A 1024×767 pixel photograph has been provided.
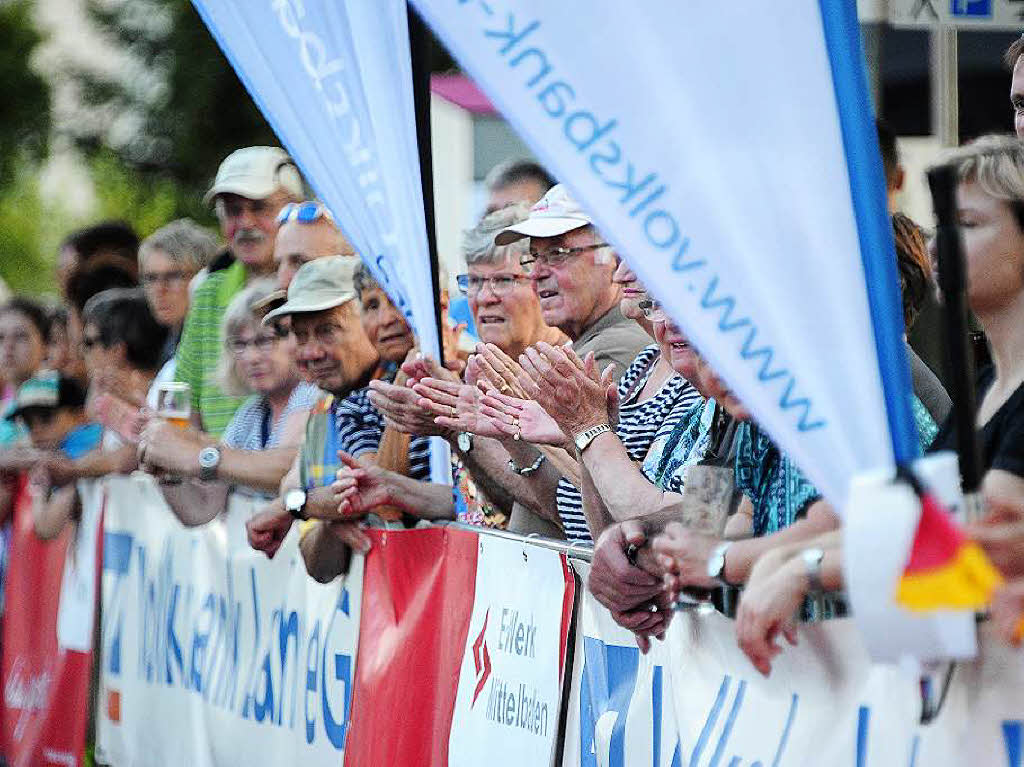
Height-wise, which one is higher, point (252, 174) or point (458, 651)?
point (252, 174)

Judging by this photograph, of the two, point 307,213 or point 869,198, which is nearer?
point 869,198

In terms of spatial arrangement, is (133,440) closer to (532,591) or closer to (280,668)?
(280,668)

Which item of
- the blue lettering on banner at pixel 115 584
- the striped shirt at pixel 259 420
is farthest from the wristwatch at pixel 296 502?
the blue lettering on banner at pixel 115 584

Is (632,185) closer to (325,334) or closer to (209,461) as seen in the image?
(325,334)

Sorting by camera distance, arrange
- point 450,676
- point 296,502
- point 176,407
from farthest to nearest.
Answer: point 176,407 → point 296,502 → point 450,676

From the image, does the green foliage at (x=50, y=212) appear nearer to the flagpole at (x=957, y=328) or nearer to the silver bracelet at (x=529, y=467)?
the silver bracelet at (x=529, y=467)

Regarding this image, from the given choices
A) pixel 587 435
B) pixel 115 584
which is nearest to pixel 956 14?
pixel 587 435

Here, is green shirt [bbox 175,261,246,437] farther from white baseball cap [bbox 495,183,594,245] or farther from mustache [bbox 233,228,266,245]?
white baseball cap [bbox 495,183,594,245]

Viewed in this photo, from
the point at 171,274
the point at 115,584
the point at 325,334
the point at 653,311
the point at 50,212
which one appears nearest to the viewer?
the point at 653,311

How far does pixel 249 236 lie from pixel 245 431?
1110mm

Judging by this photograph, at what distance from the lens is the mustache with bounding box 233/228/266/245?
317 inches

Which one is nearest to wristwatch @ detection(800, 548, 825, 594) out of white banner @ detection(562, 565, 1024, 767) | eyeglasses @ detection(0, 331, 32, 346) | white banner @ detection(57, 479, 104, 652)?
white banner @ detection(562, 565, 1024, 767)

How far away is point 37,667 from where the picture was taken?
9.43m

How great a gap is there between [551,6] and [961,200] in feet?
2.67
